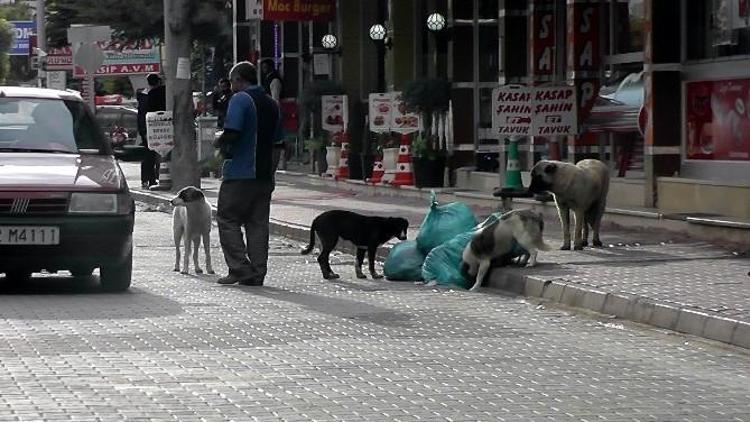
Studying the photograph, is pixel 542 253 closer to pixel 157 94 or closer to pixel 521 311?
pixel 521 311

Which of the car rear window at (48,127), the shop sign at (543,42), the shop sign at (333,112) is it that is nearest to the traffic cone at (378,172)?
the shop sign at (333,112)

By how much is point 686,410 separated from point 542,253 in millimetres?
7530

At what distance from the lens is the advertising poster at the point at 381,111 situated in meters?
26.9

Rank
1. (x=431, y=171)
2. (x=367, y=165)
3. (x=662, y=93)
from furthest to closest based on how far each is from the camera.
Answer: (x=367, y=165) < (x=431, y=171) < (x=662, y=93)

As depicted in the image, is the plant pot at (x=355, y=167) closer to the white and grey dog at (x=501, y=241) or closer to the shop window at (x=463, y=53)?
the shop window at (x=463, y=53)

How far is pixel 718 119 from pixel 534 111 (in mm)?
2456

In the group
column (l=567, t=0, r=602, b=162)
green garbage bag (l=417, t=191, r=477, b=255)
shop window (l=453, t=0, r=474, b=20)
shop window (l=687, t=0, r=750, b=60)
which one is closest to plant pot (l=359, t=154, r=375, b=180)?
shop window (l=453, t=0, r=474, b=20)

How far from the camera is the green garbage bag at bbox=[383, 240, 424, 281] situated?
15156 millimetres

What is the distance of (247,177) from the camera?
46.9ft

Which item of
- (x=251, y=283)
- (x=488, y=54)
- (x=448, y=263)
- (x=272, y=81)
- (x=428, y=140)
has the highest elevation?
(x=488, y=54)

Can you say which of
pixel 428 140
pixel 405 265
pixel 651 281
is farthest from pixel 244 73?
pixel 428 140

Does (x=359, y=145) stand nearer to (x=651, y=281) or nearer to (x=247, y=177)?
(x=247, y=177)

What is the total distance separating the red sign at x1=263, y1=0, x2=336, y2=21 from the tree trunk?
9.20 feet

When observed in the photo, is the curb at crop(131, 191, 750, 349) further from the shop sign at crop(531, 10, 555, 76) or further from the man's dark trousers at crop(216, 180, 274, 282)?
the shop sign at crop(531, 10, 555, 76)
